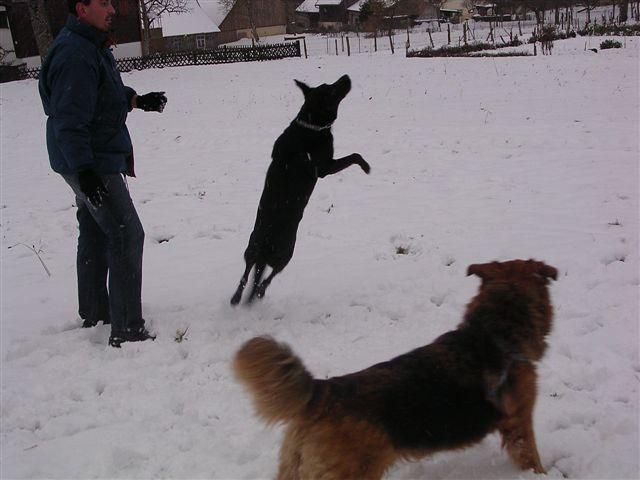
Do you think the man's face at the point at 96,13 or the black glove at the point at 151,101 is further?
the black glove at the point at 151,101

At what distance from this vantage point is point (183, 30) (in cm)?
5003

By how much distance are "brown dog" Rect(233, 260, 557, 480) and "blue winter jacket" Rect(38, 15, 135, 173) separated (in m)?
1.96

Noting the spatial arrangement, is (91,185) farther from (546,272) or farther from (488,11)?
(488,11)

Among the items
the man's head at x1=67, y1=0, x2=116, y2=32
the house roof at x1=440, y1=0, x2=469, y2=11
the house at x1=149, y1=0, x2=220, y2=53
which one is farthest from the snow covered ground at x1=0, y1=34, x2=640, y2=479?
the house roof at x1=440, y1=0, x2=469, y2=11

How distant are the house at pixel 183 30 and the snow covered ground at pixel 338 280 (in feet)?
137

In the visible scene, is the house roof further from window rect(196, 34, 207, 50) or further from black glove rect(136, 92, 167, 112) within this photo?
black glove rect(136, 92, 167, 112)

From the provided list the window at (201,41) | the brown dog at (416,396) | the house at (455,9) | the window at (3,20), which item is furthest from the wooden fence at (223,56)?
the house at (455,9)

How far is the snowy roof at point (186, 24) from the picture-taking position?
4972cm

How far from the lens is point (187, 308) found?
4586 millimetres

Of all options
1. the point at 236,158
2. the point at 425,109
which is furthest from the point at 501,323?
the point at 425,109

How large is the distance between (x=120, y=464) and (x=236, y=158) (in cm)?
724

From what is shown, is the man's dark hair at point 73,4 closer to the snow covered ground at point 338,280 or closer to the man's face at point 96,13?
the man's face at point 96,13

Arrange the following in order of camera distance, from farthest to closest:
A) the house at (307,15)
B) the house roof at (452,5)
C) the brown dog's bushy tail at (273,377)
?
the house at (307,15) < the house roof at (452,5) < the brown dog's bushy tail at (273,377)

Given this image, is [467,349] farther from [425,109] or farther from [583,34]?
[583,34]
